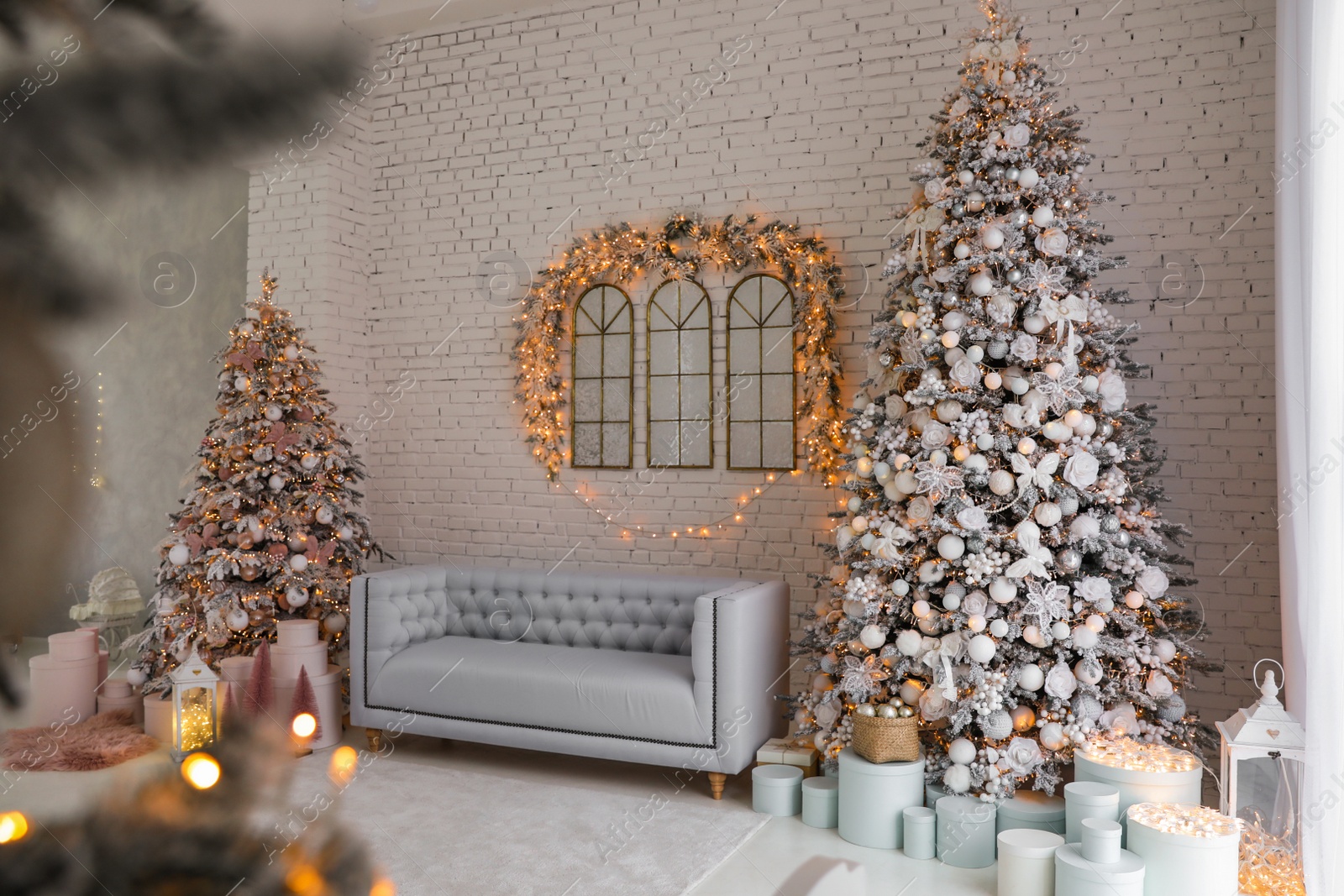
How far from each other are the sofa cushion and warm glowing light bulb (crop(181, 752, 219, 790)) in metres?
3.61

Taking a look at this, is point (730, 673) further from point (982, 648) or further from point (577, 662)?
point (982, 648)

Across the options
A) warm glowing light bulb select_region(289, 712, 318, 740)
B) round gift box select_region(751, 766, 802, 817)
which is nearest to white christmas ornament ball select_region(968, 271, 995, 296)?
round gift box select_region(751, 766, 802, 817)

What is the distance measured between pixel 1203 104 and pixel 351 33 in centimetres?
474

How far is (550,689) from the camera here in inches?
158

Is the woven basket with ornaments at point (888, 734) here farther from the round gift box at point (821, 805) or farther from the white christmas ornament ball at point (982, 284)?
the white christmas ornament ball at point (982, 284)

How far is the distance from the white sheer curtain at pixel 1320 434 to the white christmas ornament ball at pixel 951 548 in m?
1.05

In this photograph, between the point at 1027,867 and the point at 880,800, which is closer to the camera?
the point at 1027,867

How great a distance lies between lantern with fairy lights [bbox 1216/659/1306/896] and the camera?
2.88 metres

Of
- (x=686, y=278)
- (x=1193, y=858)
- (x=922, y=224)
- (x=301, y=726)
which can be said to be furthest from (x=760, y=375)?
(x=301, y=726)

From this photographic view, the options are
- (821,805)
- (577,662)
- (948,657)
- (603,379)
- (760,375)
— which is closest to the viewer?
(948,657)

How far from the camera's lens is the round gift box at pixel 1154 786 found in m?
3.09

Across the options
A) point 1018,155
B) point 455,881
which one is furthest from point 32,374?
point 1018,155

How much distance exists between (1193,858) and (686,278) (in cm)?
341

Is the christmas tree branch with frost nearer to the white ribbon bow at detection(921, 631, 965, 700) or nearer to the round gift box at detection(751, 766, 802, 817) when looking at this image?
the white ribbon bow at detection(921, 631, 965, 700)
